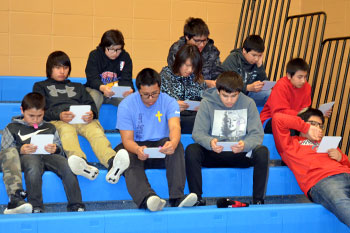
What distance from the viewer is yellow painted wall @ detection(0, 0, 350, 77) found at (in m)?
4.88

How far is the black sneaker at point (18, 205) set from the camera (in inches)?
92.0

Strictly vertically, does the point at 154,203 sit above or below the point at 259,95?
below

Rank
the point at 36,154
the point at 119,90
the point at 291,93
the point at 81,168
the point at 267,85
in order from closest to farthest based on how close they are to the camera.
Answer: the point at 81,168
the point at 36,154
the point at 119,90
the point at 291,93
the point at 267,85

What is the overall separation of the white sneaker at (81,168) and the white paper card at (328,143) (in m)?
1.41

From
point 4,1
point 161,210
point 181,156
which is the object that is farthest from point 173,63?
point 4,1

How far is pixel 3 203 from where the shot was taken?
265 centimetres

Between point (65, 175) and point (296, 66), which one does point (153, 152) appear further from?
point (296, 66)

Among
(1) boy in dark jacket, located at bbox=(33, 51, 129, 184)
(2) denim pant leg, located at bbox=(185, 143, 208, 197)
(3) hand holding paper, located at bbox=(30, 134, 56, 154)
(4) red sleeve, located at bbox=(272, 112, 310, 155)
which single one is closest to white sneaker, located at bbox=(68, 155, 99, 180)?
(1) boy in dark jacket, located at bbox=(33, 51, 129, 184)

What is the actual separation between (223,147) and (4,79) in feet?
7.70

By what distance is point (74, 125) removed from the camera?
3.15 meters

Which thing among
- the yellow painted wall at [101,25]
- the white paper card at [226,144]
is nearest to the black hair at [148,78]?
the white paper card at [226,144]

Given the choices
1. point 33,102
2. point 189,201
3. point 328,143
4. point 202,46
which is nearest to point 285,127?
point 328,143

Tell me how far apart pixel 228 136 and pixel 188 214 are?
32.0 inches

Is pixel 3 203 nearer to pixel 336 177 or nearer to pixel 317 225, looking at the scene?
pixel 317 225
